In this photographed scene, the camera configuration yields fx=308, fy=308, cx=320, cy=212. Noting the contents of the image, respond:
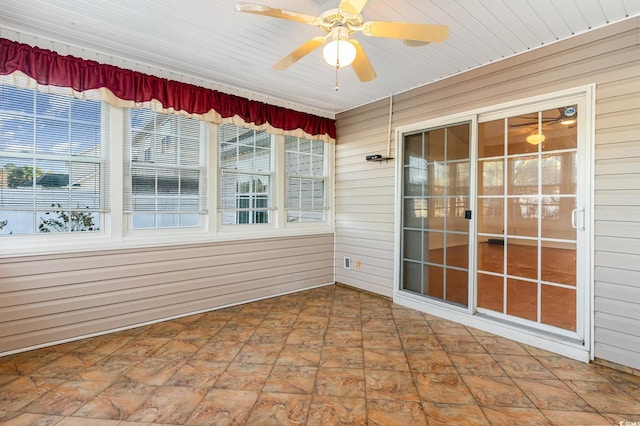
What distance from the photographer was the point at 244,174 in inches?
158

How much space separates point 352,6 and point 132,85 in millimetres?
2379

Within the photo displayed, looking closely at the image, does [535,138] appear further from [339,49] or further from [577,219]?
[339,49]

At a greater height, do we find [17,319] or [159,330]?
[17,319]

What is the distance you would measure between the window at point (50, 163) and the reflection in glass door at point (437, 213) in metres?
3.40

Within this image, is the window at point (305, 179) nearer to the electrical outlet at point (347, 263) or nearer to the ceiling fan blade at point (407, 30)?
the electrical outlet at point (347, 263)

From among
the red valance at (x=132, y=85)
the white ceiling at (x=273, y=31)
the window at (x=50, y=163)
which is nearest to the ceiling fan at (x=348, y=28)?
the white ceiling at (x=273, y=31)

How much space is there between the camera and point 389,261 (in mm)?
4109

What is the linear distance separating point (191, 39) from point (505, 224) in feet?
11.2

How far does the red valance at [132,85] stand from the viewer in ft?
8.34

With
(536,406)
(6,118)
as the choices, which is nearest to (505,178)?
(536,406)

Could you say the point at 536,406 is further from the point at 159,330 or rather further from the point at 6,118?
the point at 6,118

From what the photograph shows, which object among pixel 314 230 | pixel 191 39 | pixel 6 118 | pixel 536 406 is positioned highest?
pixel 191 39

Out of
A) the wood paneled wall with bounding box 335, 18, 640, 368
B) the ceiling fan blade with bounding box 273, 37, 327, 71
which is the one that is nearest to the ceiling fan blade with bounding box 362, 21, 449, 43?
the ceiling fan blade with bounding box 273, 37, 327, 71

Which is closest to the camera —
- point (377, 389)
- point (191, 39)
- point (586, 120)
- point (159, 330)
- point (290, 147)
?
point (377, 389)
